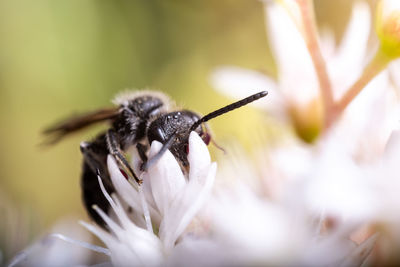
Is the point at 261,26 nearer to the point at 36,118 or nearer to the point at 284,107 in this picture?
the point at 36,118

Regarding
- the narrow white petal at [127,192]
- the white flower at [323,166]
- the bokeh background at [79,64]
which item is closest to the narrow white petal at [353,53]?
the white flower at [323,166]

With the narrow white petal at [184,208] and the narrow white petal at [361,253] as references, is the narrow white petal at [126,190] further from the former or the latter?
the narrow white petal at [361,253]

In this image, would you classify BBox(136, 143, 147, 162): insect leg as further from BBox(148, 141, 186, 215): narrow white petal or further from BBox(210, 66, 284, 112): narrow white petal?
BBox(210, 66, 284, 112): narrow white petal

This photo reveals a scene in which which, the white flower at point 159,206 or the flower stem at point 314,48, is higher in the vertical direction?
the flower stem at point 314,48

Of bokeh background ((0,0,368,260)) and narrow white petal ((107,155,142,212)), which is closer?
narrow white petal ((107,155,142,212))

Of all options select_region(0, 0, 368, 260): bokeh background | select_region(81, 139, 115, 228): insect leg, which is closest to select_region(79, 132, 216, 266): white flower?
select_region(81, 139, 115, 228): insect leg

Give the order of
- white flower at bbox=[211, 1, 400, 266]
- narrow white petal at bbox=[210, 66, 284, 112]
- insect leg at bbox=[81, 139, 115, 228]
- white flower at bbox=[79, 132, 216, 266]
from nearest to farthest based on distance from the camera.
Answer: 1. white flower at bbox=[211, 1, 400, 266]
2. white flower at bbox=[79, 132, 216, 266]
3. insect leg at bbox=[81, 139, 115, 228]
4. narrow white petal at bbox=[210, 66, 284, 112]

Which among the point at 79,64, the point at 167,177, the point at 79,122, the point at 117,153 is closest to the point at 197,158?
the point at 167,177

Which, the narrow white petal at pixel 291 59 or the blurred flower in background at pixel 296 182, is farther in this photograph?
the narrow white petal at pixel 291 59

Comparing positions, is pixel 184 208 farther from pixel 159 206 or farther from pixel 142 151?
pixel 142 151
